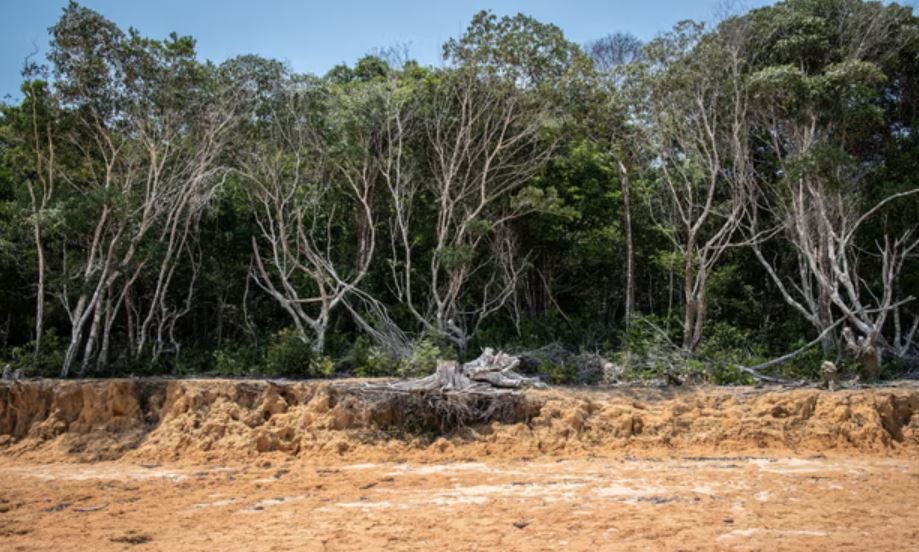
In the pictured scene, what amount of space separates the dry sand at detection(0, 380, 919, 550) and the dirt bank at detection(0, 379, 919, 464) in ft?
0.11

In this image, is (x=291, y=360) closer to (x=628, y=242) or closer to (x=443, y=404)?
(x=443, y=404)

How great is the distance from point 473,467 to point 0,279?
16271mm

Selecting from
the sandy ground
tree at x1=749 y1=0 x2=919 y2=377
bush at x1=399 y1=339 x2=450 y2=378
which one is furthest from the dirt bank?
tree at x1=749 y1=0 x2=919 y2=377

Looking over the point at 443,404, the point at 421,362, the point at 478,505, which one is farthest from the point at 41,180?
the point at 478,505

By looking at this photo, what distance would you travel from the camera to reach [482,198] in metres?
18.5

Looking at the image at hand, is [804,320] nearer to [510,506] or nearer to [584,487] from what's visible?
[584,487]

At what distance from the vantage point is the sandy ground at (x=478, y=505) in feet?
23.7

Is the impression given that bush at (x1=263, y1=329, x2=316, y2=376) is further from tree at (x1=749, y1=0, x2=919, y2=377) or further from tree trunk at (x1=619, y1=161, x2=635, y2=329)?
tree at (x1=749, y1=0, x2=919, y2=377)

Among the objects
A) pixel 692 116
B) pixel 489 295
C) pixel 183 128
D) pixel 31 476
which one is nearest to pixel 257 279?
pixel 183 128

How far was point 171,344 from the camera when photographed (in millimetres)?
20766

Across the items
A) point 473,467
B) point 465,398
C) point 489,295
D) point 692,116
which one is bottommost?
point 473,467

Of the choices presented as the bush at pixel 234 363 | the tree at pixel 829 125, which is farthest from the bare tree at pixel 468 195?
the tree at pixel 829 125

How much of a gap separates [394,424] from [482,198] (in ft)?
24.0

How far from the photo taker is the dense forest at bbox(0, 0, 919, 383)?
1652cm
